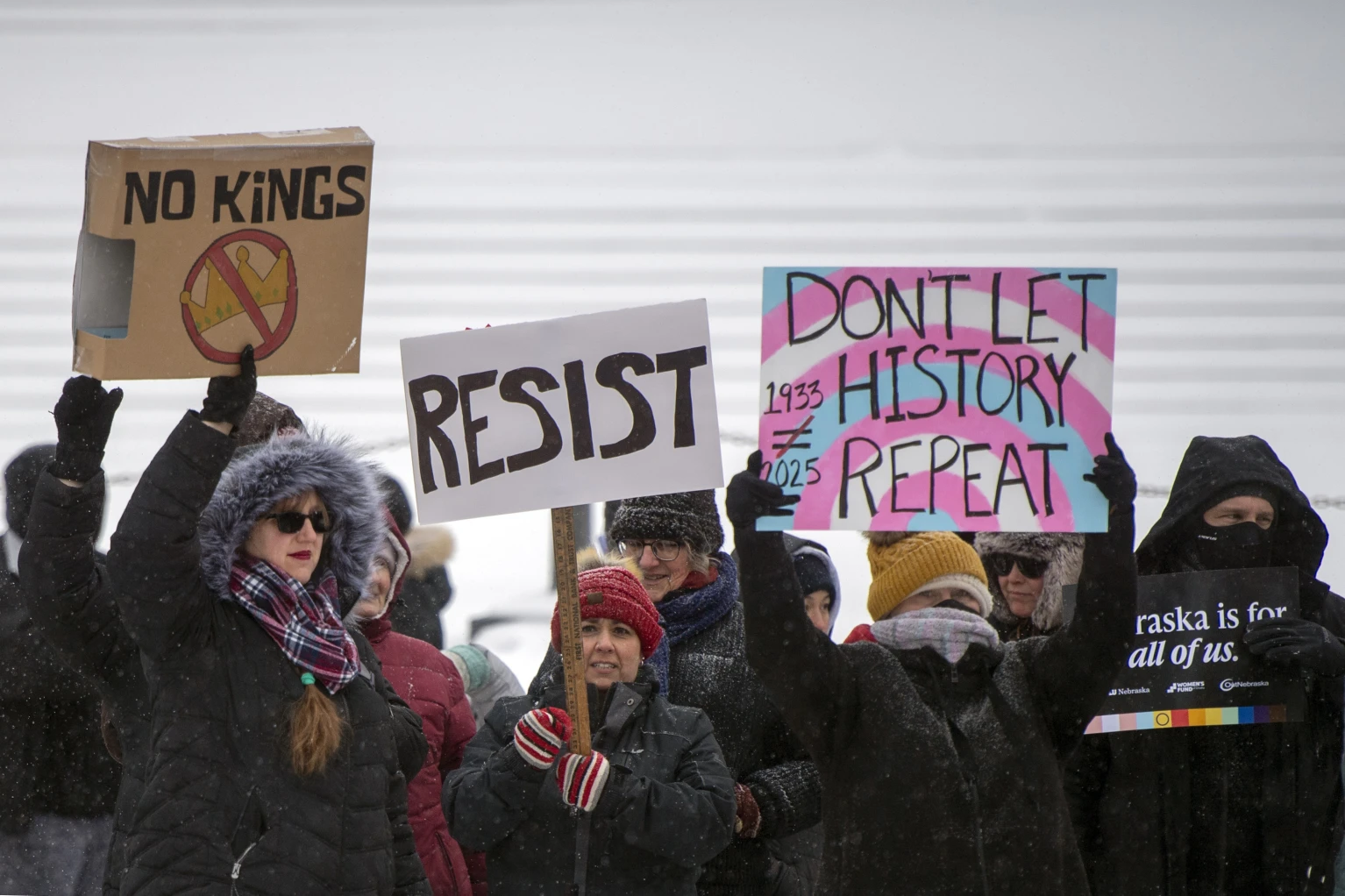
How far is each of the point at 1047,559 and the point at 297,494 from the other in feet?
6.51

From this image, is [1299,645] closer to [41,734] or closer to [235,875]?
[235,875]

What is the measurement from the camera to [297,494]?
2576 mm

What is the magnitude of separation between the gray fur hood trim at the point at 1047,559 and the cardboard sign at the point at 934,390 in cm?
68

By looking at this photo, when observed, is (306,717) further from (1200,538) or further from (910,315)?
(1200,538)

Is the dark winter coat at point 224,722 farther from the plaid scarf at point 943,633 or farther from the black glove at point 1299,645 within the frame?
the black glove at point 1299,645

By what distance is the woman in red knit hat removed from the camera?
281cm

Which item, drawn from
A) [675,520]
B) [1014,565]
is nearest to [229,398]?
[675,520]

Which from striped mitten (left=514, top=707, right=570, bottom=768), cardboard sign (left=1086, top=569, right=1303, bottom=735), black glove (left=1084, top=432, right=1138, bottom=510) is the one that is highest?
black glove (left=1084, top=432, right=1138, bottom=510)

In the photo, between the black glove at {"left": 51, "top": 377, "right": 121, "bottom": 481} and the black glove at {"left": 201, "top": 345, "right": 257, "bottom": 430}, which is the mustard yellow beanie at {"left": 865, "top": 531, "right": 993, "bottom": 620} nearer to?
the black glove at {"left": 201, "top": 345, "right": 257, "bottom": 430}

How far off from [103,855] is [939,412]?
7.13 feet

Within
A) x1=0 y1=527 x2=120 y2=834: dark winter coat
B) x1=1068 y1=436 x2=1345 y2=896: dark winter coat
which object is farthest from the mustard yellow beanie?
x1=0 y1=527 x2=120 y2=834: dark winter coat

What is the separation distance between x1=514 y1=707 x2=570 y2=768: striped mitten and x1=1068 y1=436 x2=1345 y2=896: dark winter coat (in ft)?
4.37

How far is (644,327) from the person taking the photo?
2.91 metres

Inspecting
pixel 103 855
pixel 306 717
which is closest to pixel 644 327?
pixel 306 717
